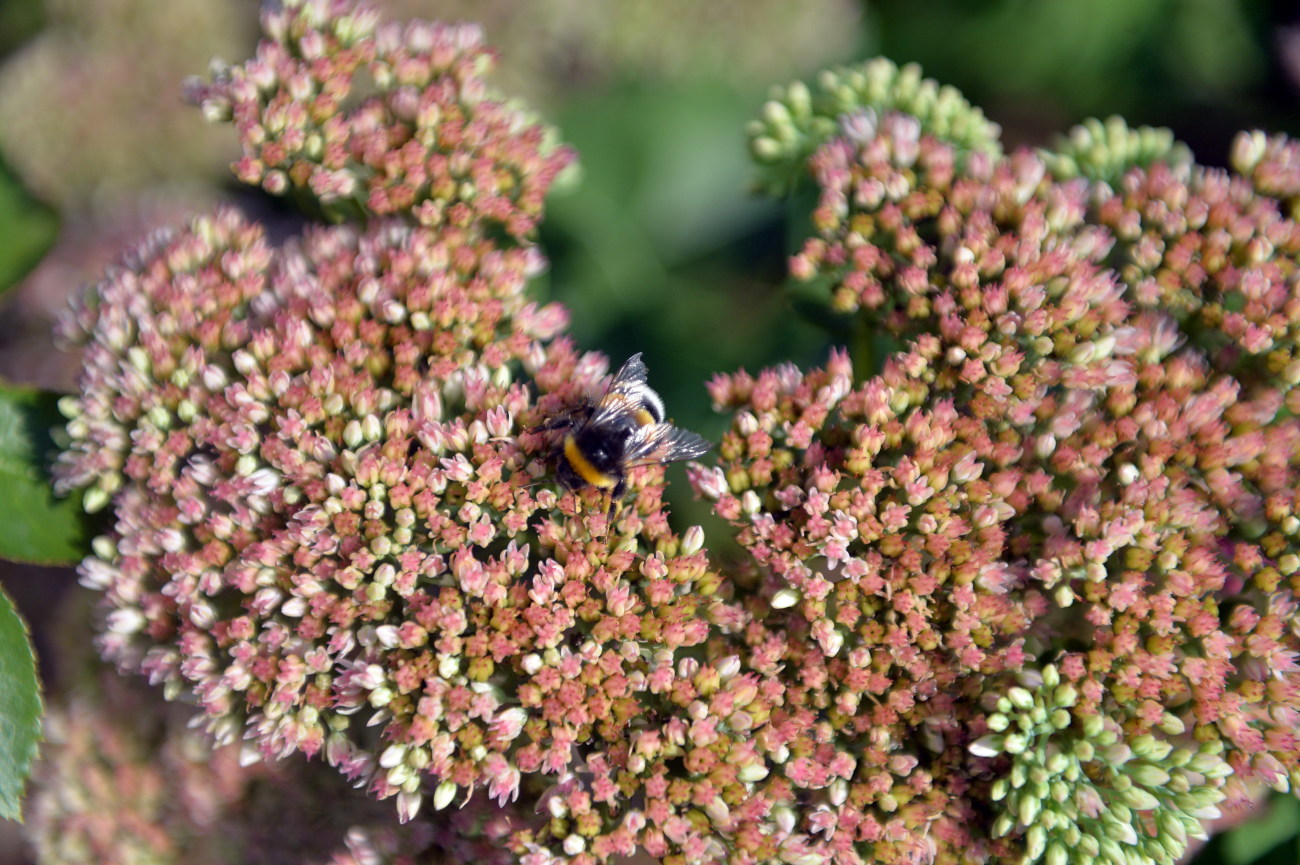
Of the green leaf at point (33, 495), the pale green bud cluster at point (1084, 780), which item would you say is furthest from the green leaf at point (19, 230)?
the pale green bud cluster at point (1084, 780)

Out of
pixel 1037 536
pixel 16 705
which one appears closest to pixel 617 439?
pixel 1037 536

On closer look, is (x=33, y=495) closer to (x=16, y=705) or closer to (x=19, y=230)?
(x=16, y=705)

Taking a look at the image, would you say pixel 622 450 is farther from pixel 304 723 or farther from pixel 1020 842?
pixel 1020 842

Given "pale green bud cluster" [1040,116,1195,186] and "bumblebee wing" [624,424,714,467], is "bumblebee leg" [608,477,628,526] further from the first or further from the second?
"pale green bud cluster" [1040,116,1195,186]

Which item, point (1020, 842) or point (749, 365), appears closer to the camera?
point (1020, 842)

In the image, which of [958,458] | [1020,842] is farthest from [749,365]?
[1020,842]

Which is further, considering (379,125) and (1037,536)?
(379,125)

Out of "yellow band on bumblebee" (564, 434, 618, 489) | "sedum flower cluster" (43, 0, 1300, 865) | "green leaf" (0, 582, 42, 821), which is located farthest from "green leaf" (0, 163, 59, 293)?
"yellow band on bumblebee" (564, 434, 618, 489)
